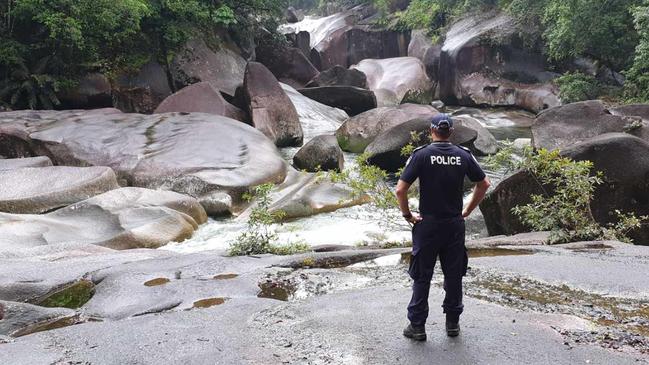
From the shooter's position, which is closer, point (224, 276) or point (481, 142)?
point (224, 276)

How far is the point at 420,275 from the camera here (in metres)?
4.19

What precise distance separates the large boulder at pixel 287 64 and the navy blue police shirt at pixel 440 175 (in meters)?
24.9

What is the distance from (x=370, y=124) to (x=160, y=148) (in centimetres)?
707

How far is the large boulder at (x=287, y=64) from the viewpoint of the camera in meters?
28.5

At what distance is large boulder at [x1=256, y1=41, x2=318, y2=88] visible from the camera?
28.5m

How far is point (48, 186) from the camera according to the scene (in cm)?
1090

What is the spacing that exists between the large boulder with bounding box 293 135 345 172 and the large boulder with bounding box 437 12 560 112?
45.0 ft

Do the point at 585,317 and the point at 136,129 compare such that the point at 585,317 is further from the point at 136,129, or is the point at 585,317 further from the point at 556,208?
the point at 136,129

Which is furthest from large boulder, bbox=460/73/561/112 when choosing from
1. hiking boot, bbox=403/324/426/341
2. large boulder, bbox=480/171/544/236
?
hiking boot, bbox=403/324/426/341

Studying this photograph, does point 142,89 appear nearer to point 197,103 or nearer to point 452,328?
point 197,103

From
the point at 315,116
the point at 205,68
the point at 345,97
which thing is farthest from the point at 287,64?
the point at 315,116

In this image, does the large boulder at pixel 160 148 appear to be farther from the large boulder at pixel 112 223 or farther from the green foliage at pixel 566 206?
the green foliage at pixel 566 206

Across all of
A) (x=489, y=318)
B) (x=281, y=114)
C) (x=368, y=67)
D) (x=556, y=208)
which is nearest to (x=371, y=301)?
(x=489, y=318)

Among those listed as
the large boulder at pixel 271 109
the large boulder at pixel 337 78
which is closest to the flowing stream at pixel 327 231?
the large boulder at pixel 271 109
